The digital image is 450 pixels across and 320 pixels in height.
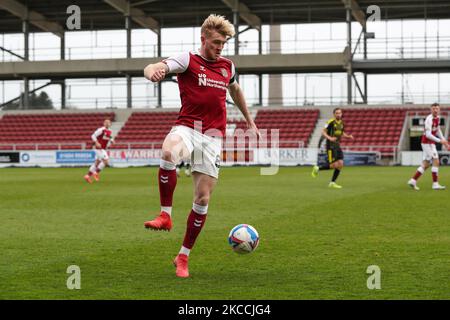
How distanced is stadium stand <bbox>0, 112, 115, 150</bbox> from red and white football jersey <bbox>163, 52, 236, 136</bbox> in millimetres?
39106

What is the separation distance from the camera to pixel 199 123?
667 centimetres

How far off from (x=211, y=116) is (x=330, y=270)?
1.85 m

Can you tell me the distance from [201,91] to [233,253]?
2.12 meters

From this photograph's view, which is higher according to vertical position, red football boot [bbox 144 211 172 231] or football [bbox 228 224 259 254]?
red football boot [bbox 144 211 172 231]

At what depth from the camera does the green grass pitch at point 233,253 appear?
5754 millimetres

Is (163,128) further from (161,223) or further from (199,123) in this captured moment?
(161,223)

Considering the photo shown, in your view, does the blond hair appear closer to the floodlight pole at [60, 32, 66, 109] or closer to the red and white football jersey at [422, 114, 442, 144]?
the red and white football jersey at [422, 114, 442, 144]

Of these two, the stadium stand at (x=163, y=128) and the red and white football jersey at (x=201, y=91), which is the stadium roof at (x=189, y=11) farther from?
the red and white football jersey at (x=201, y=91)

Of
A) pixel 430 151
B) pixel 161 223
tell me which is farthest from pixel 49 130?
pixel 161 223

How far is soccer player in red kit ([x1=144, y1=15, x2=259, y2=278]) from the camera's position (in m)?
6.50

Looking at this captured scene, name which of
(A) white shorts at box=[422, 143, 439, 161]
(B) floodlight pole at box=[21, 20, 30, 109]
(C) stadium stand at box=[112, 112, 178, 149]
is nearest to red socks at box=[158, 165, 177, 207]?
(A) white shorts at box=[422, 143, 439, 161]

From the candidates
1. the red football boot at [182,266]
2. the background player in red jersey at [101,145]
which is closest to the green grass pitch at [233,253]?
the red football boot at [182,266]

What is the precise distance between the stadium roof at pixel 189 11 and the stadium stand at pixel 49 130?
706cm

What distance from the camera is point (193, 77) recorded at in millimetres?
6617
